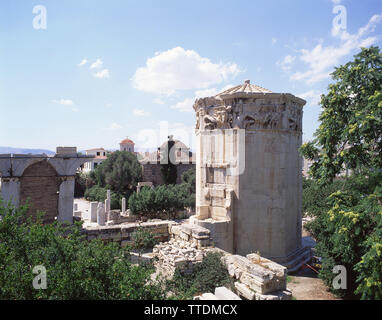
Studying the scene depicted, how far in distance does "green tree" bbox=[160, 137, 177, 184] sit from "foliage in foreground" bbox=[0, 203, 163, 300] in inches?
1225

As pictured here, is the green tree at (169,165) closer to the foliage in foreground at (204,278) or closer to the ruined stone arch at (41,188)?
the ruined stone arch at (41,188)

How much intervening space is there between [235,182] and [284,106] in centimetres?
360

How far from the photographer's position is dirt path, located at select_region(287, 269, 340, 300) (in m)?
8.27

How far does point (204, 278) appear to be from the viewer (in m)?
6.93

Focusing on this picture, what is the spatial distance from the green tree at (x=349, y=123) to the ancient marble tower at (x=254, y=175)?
296cm

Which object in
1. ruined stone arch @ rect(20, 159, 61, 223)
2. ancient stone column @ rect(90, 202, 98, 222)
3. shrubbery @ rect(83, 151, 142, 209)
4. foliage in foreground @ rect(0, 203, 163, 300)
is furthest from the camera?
shrubbery @ rect(83, 151, 142, 209)

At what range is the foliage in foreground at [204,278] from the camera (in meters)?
6.65

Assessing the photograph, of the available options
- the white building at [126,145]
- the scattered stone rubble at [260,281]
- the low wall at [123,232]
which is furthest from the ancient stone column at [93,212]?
the white building at [126,145]

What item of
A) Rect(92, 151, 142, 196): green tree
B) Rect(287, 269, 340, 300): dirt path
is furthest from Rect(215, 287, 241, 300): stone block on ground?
Rect(92, 151, 142, 196): green tree

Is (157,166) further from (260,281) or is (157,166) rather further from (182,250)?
(260,281)

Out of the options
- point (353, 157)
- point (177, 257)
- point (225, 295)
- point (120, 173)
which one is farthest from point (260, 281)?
point (120, 173)

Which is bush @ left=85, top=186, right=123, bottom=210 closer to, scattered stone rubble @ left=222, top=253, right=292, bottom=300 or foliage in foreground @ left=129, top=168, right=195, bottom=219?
foliage in foreground @ left=129, top=168, right=195, bottom=219
